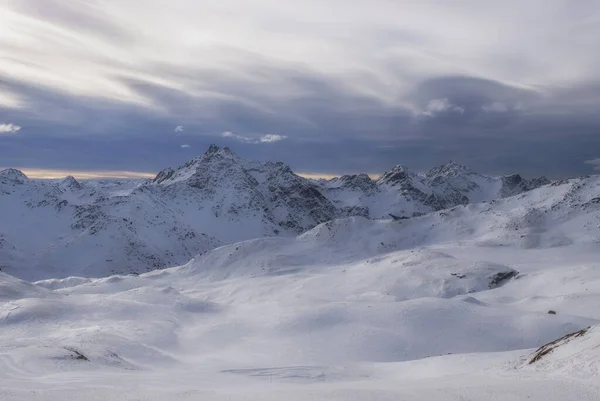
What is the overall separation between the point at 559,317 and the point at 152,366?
2883 centimetres

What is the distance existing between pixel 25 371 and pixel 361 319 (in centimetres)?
2498

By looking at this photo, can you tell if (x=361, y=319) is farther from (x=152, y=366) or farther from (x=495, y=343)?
(x=152, y=366)

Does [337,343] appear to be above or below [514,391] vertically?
below

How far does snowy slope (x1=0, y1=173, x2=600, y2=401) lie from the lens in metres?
15.7

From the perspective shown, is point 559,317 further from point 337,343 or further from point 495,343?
point 337,343

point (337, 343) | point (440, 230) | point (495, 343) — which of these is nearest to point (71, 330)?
point (337, 343)

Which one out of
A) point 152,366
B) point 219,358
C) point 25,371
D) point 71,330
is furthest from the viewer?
point 71,330

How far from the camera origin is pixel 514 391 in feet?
44.8

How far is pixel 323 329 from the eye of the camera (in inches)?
1463

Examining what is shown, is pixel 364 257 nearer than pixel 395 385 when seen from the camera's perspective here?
No

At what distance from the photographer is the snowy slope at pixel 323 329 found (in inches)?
619

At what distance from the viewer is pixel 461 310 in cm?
3756

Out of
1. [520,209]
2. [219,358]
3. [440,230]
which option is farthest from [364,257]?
[219,358]

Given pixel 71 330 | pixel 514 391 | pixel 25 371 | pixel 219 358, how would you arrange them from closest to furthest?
1. pixel 514 391
2. pixel 25 371
3. pixel 219 358
4. pixel 71 330
